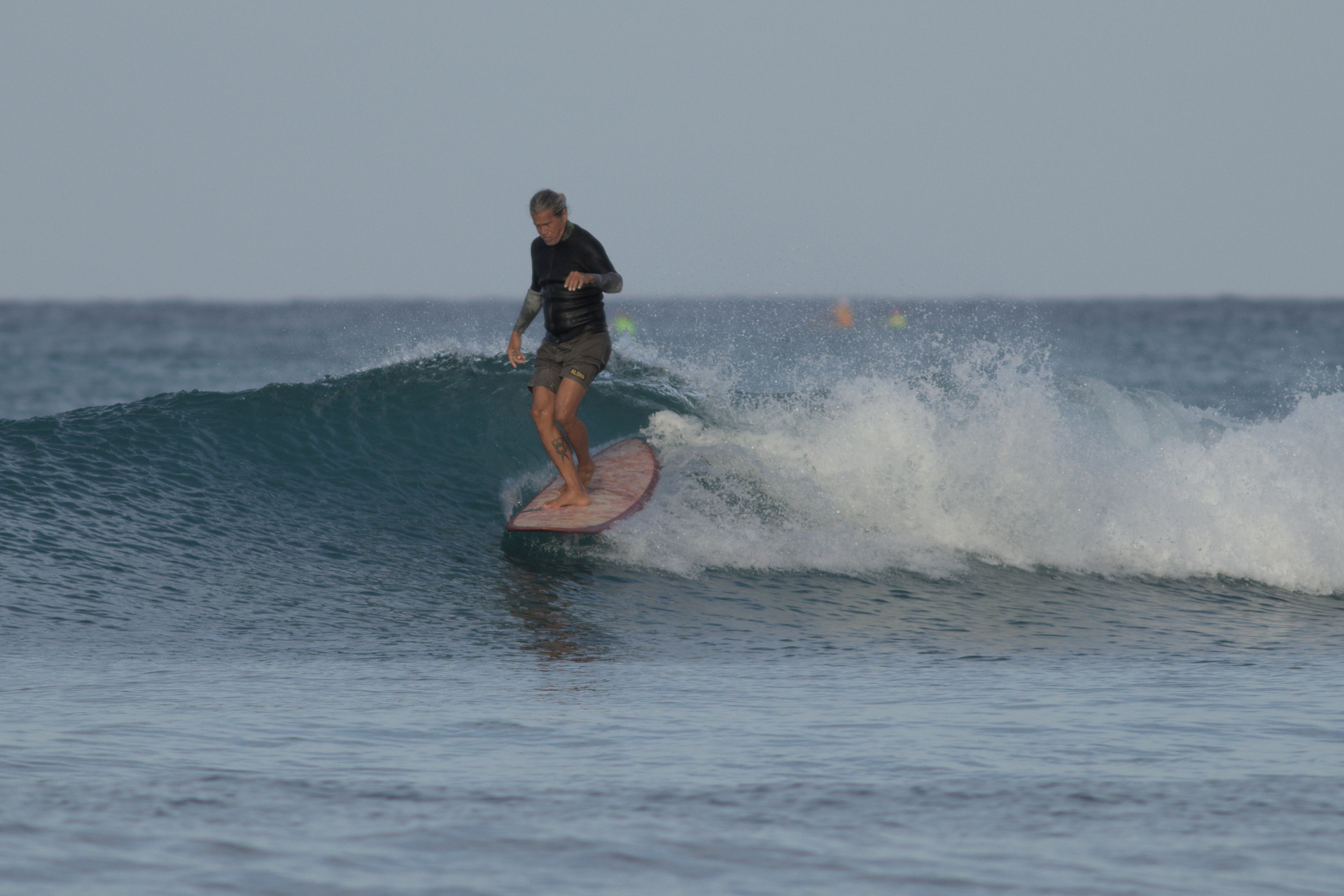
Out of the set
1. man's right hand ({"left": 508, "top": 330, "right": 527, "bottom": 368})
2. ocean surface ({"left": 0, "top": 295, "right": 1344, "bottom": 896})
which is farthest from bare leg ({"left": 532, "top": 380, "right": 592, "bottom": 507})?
ocean surface ({"left": 0, "top": 295, "right": 1344, "bottom": 896})

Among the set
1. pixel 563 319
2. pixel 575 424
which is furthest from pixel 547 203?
pixel 575 424

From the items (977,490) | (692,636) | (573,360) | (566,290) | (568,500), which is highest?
(566,290)

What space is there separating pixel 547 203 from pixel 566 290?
58 cm

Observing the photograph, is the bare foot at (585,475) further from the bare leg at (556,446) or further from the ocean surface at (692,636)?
the ocean surface at (692,636)

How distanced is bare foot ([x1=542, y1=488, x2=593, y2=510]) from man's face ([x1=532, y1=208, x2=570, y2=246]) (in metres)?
1.70

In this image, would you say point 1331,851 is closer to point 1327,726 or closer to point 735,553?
point 1327,726

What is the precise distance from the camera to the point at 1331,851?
3.42m

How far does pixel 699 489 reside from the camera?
8320mm

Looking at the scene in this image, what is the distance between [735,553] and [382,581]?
220 centimetres

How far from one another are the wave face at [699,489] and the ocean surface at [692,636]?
0.11 ft

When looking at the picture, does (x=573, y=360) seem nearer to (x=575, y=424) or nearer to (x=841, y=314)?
(x=575, y=424)

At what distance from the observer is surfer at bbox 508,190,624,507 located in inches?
280

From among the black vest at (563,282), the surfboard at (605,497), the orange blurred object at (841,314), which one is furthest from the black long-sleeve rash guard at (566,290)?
the orange blurred object at (841,314)

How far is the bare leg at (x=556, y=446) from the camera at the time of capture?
24.5 feet
